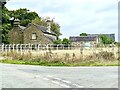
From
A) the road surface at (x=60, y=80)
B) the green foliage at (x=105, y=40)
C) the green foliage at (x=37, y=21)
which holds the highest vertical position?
the green foliage at (x=37, y=21)

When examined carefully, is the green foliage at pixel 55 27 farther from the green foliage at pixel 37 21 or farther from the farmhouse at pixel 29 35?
the farmhouse at pixel 29 35

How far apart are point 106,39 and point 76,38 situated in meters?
17.3

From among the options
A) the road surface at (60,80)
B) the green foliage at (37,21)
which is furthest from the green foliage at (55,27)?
the road surface at (60,80)

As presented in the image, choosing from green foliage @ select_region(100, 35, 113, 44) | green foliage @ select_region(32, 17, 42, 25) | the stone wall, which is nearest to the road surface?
the stone wall

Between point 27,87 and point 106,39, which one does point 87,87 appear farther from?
point 106,39

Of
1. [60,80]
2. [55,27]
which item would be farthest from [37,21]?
[60,80]

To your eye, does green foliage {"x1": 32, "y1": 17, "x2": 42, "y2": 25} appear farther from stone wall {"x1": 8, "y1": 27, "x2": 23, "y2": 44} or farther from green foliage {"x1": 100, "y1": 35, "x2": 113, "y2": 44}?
green foliage {"x1": 100, "y1": 35, "x2": 113, "y2": 44}

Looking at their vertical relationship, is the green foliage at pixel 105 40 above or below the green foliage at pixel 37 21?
below

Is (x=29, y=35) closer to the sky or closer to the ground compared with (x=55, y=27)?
closer to the ground

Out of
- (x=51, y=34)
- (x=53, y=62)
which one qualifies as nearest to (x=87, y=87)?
(x=53, y=62)

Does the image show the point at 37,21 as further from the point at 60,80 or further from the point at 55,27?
the point at 60,80

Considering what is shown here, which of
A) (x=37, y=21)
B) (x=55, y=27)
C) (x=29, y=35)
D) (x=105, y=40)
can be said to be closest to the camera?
(x=29, y=35)

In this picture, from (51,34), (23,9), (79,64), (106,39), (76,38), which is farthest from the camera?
(76,38)

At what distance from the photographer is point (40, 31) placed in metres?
79.7
